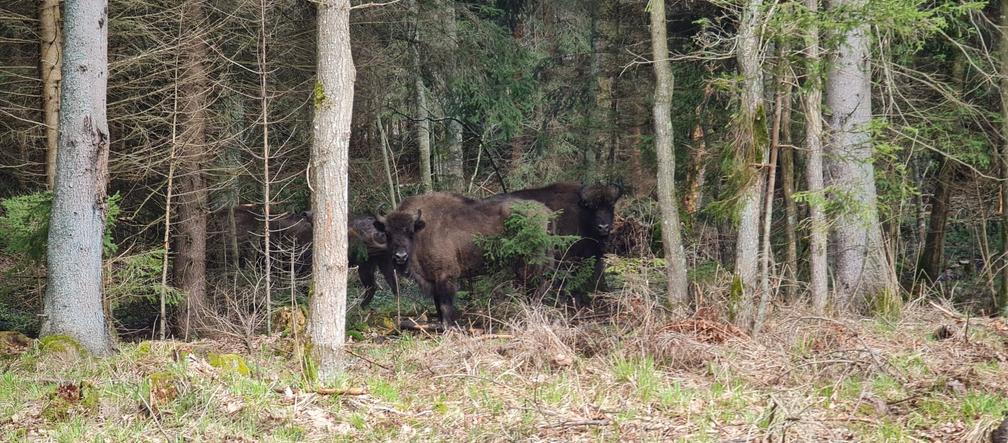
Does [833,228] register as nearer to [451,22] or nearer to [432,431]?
[432,431]

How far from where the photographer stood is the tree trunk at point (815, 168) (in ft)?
35.4

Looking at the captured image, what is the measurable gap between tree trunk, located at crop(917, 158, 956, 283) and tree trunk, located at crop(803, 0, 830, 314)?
5356mm

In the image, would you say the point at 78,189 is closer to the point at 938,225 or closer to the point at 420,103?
the point at 420,103

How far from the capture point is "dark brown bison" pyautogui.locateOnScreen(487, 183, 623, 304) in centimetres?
1736

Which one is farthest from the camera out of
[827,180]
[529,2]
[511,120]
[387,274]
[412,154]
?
[412,154]

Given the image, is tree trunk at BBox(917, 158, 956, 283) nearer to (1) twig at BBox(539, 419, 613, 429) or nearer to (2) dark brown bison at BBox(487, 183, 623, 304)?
(2) dark brown bison at BBox(487, 183, 623, 304)

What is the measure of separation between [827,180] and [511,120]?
29.4 ft

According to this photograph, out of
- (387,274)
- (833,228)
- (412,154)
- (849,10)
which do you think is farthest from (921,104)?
(412,154)

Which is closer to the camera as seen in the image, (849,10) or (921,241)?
(849,10)

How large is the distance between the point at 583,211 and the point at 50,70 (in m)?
9.28

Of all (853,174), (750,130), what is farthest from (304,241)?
(750,130)

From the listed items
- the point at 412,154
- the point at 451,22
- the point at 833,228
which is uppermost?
the point at 451,22

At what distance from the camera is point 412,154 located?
2656 centimetres

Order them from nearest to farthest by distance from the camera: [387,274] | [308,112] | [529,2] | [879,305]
→ 1. [879,305]
2. [308,112]
3. [387,274]
4. [529,2]
